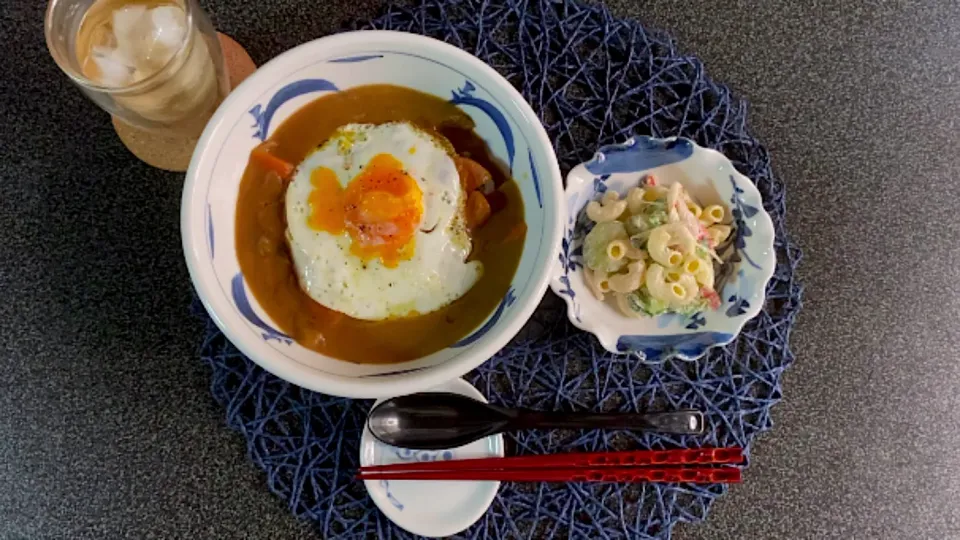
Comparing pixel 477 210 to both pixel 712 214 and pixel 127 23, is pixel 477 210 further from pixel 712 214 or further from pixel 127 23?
pixel 127 23

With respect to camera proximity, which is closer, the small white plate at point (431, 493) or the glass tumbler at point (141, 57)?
the glass tumbler at point (141, 57)

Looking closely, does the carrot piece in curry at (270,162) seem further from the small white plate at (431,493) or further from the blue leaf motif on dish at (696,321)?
the blue leaf motif on dish at (696,321)

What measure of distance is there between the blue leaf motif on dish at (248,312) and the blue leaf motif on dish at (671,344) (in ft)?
1.54

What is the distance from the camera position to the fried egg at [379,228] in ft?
3.33

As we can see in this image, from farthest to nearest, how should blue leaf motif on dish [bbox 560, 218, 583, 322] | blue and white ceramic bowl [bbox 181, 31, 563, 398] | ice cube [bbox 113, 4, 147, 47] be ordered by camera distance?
blue leaf motif on dish [bbox 560, 218, 583, 322], ice cube [bbox 113, 4, 147, 47], blue and white ceramic bowl [bbox 181, 31, 563, 398]

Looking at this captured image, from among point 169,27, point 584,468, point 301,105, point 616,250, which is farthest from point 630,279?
point 169,27

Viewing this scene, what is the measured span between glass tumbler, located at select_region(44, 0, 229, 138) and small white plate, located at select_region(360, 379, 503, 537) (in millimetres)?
476

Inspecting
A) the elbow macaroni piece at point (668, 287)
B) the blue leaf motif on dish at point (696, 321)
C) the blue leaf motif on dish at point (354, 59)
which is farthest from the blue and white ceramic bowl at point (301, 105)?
the blue leaf motif on dish at point (696, 321)

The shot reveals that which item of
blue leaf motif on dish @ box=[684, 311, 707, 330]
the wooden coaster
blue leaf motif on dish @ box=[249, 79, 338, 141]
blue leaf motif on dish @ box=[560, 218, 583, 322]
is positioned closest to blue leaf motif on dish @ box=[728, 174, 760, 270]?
blue leaf motif on dish @ box=[684, 311, 707, 330]

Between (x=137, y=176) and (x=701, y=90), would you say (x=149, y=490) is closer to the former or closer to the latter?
(x=137, y=176)

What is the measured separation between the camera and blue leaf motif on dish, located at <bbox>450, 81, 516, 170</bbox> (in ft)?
3.25

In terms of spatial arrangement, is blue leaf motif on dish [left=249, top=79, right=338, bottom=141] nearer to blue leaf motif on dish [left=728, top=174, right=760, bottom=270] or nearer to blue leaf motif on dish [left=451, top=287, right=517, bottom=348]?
blue leaf motif on dish [left=451, top=287, right=517, bottom=348]

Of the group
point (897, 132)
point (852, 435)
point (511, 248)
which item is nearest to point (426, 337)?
point (511, 248)

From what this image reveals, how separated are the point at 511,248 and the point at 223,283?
1.15 ft
